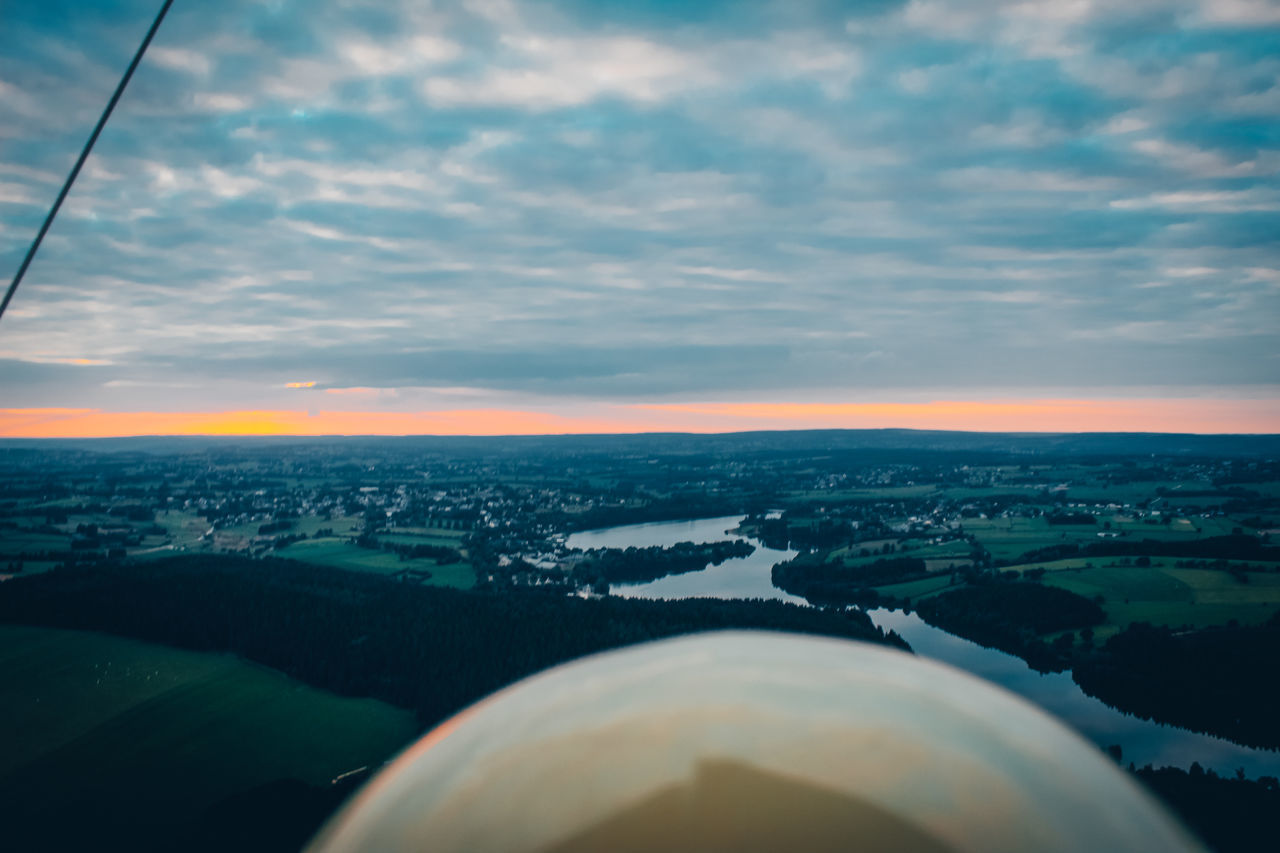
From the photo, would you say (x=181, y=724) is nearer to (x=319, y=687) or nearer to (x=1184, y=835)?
(x=319, y=687)

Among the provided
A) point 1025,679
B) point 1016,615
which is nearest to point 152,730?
point 1025,679

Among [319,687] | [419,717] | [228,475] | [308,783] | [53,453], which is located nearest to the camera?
[308,783]

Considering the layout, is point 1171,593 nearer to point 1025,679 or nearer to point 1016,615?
point 1016,615

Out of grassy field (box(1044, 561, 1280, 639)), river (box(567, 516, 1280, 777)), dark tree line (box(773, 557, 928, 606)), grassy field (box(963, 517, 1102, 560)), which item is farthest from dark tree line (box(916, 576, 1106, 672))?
grassy field (box(963, 517, 1102, 560))

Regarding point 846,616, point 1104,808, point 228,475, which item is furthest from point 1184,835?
point 228,475

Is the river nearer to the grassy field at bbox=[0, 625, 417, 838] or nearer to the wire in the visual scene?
the wire
